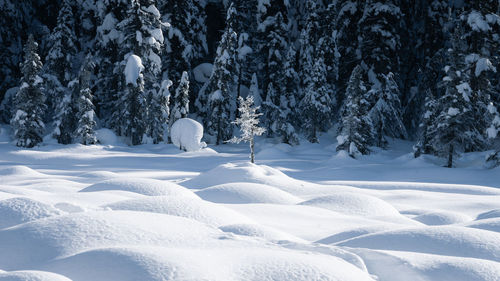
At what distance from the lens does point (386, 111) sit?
1228 inches

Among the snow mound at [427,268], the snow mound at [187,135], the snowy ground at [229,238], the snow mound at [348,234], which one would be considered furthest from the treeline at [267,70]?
the snow mound at [427,268]

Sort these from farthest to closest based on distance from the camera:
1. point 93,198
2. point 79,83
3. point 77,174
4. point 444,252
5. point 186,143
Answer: point 79,83 → point 186,143 → point 77,174 → point 93,198 → point 444,252

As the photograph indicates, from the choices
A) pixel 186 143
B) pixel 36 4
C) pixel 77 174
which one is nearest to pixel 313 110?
pixel 186 143

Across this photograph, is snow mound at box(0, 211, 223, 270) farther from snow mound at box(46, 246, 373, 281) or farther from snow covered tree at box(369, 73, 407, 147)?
snow covered tree at box(369, 73, 407, 147)

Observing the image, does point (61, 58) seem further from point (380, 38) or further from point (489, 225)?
point (489, 225)

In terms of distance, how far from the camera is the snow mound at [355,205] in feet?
29.0

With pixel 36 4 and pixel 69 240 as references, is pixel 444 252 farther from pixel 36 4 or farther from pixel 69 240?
pixel 36 4

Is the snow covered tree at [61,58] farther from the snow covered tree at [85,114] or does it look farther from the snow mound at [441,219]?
the snow mound at [441,219]

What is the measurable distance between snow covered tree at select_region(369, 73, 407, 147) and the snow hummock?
1761 cm

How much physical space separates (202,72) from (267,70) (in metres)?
6.45

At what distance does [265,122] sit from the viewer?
33719mm

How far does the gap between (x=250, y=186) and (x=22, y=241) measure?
6446mm

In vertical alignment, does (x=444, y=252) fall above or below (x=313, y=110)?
below

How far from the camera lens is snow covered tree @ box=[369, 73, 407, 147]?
30.8 meters
